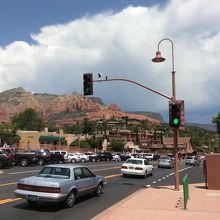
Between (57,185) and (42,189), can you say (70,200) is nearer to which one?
(57,185)

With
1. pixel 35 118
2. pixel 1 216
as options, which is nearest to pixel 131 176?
pixel 1 216

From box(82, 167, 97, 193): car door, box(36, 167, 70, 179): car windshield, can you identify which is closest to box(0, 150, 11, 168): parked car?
box(82, 167, 97, 193): car door

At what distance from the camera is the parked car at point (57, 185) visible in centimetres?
1432

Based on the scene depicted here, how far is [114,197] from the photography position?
18969 millimetres

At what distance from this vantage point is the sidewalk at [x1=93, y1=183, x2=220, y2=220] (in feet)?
42.5

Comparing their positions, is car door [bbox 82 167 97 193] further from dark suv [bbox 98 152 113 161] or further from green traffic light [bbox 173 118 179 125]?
dark suv [bbox 98 152 113 161]

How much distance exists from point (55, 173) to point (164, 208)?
12.9ft

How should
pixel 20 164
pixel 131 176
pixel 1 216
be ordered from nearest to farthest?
1. pixel 1 216
2. pixel 131 176
3. pixel 20 164

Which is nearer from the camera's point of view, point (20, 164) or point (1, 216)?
point (1, 216)

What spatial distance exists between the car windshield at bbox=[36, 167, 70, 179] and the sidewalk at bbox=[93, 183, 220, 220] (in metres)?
2.02

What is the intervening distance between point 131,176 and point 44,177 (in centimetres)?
1833

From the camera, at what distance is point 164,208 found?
14906 millimetres

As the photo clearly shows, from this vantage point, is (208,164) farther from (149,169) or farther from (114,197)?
(149,169)

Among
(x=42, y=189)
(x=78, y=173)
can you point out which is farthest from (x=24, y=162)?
(x=42, y=189)
